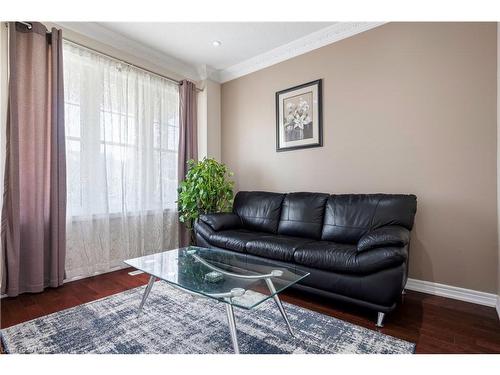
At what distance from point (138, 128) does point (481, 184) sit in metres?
3.50

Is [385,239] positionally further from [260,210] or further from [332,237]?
[260,210]

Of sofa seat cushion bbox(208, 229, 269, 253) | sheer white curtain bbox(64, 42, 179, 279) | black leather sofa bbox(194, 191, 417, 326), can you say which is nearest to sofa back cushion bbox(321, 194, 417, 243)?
black leather sofa bbox(194, 191, 417, 326)

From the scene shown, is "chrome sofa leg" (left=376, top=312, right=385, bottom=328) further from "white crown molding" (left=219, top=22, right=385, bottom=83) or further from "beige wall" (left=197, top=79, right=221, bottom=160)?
"beige wall" (left=197, top=79, right=221, bottom=160)

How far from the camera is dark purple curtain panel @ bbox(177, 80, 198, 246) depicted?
12.1 feet

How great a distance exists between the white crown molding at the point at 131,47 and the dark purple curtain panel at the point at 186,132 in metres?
0.20

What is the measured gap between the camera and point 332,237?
101 inches

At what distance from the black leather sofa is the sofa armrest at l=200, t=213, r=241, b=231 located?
1 centimetres

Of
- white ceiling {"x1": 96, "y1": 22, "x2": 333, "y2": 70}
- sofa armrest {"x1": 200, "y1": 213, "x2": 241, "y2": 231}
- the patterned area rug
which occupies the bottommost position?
the patterned area rug

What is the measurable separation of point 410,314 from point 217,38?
331 centimetres

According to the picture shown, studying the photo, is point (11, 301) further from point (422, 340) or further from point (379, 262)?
point (422, 340)

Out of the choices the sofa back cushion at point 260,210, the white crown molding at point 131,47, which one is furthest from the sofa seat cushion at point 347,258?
the white crown molding at point 131,47

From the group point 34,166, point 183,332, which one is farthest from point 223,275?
point 34,166

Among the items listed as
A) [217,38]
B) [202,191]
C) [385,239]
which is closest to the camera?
[385,239]

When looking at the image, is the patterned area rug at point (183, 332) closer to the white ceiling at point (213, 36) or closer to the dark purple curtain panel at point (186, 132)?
the dark purple curtain panel at point (186, 132)
